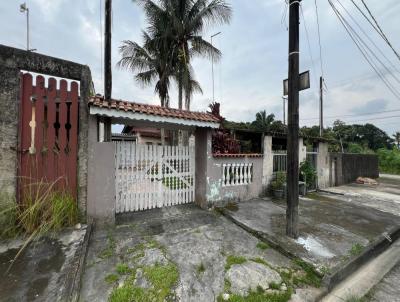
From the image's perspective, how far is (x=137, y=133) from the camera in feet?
64.0

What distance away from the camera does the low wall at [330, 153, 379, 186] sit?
10164 millimetres

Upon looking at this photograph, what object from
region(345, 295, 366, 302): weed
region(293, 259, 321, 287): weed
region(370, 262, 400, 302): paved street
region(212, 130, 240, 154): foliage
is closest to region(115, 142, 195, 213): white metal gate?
region(212, 130, 240, 154): foliage

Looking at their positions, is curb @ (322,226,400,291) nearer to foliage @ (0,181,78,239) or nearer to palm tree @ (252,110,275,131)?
foliage @ (0,181,78,239)

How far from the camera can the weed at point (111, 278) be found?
2.53 meters

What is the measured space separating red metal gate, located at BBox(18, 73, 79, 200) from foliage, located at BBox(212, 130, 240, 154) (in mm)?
3762

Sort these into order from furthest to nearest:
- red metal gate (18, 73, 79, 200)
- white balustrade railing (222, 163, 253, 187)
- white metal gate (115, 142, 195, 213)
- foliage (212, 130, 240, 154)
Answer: foliage (212, 130, 240, 154), white balustrade railing (222, 163, 253, 187), white metal gate (115, 142, 195, 213), red metal gate (18, 73, 79, 200)

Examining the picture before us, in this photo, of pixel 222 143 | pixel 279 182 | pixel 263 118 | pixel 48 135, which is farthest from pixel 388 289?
pixel 263 118

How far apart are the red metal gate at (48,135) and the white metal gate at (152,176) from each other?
3.27ft

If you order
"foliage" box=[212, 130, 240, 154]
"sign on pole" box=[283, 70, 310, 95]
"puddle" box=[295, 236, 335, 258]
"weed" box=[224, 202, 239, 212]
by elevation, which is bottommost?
"puddle" box=[295, 236, 335, 258]

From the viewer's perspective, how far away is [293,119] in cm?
377

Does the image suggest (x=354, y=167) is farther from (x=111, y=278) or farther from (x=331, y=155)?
(x=111, y=278)

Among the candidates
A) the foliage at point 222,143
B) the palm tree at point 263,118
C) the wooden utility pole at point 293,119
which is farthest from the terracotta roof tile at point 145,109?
the palm tree at point 263,118

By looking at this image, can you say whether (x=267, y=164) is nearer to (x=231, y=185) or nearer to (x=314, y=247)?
(x=231, y=185)

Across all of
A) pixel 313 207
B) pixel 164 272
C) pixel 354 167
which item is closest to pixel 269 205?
pixel 313 207
